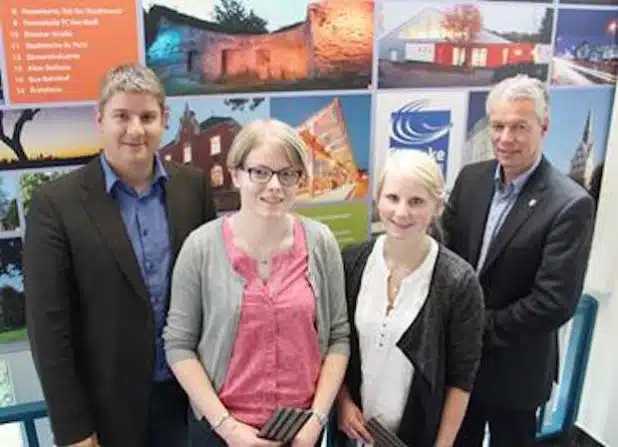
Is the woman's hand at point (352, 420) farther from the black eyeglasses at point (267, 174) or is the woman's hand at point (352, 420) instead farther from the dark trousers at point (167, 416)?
the black eyeglasses at point (267, 174)

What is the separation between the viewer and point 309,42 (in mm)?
2012

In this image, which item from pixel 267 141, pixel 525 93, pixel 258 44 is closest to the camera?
pixel 267 141

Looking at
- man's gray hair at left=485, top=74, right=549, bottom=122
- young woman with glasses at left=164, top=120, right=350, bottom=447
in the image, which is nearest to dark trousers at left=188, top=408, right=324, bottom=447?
young woman with glasses at left=164, top=120, right=350, bottom=447

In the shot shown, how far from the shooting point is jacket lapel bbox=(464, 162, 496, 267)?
187 cm

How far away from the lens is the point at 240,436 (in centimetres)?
144

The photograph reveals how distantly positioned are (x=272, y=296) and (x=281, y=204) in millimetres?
216

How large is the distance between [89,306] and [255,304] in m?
0.43

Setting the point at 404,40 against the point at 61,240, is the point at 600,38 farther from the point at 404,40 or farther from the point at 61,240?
the point at 61,240

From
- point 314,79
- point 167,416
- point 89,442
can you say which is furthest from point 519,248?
point 89,442

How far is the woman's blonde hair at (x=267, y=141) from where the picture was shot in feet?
4.54

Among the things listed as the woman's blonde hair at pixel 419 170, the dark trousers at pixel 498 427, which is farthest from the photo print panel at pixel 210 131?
the dark trousers at pixel 498 427

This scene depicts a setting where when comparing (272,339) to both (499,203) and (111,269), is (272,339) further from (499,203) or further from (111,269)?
(499,203)

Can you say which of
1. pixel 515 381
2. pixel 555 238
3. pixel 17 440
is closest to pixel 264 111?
pixel 555 238

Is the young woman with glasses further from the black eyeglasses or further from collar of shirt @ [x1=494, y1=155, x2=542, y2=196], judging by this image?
collar of shirt @ [x1=494, y1=155, x2=542, y2=196]
